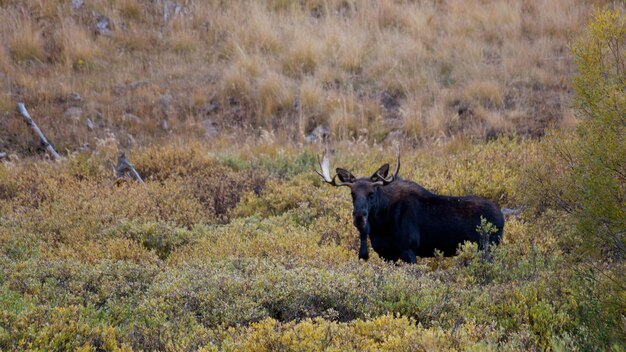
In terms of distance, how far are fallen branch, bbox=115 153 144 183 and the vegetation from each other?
0.45 feet

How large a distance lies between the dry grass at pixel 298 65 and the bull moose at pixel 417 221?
A: 672cm

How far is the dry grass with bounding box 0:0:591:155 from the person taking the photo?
618 inches

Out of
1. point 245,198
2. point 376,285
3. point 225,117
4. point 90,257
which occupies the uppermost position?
point 376,285

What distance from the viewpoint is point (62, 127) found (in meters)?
15.6

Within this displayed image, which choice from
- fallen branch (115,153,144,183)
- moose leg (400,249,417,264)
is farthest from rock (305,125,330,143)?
moose leg (400,249,417,264)

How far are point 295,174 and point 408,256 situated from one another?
4937 millimetres

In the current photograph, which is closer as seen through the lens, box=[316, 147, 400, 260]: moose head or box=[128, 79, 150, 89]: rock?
box=[316, 147, 400, 260]: moose head

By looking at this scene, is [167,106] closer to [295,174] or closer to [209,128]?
[209,128]

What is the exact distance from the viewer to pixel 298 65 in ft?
58.7

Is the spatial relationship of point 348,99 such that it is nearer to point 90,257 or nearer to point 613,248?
point 90,257

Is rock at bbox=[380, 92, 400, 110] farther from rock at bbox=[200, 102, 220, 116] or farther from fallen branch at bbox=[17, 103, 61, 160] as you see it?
fallen branch at bbox=[17, 103, 61, 160]

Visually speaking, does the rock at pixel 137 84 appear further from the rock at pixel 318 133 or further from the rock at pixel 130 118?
the rock at pixel 318 133

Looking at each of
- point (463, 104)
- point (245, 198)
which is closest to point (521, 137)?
point (463, 104)

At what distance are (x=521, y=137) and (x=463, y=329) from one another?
9320 millimetres
